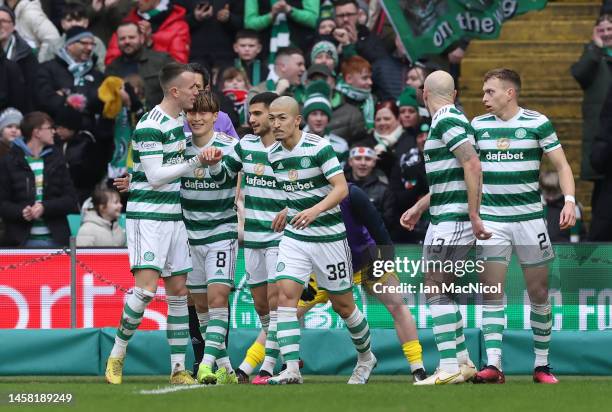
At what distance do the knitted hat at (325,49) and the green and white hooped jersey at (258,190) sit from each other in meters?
5.72

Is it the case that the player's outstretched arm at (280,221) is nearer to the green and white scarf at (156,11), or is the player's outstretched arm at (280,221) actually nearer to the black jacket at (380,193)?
the black jacket at (380,193)

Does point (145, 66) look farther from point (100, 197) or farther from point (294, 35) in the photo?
point (100, 197)

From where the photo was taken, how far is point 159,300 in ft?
52.4

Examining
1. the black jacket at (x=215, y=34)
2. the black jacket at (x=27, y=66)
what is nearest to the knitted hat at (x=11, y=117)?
the black jacket at (x=27, y=66)

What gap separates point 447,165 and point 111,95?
6.48 meters

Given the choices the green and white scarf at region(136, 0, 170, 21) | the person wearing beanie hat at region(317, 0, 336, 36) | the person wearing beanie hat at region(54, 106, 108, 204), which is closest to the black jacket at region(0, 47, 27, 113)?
the person wearing beanie hat at region(54, 106, 108, 204)

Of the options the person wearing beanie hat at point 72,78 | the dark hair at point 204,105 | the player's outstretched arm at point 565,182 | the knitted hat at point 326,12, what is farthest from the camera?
the knitted hat at point 326,12

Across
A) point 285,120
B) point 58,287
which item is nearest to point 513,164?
point 285,120

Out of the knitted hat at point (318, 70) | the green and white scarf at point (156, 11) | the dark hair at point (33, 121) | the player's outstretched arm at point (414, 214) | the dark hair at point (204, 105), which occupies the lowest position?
the dark hair at point (33, 121)

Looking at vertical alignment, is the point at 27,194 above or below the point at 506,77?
below

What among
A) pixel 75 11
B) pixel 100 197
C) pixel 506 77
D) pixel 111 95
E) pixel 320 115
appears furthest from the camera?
pixel 75 11

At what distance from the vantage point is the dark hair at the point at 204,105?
13602 millimetres

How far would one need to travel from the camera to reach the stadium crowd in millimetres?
17641

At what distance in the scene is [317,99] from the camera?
18.1m
